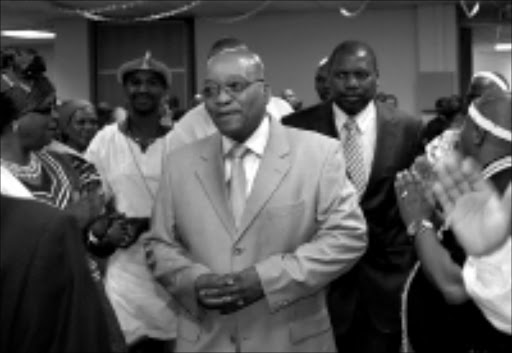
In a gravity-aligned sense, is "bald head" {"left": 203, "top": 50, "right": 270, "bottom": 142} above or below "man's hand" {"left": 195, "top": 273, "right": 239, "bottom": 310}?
above

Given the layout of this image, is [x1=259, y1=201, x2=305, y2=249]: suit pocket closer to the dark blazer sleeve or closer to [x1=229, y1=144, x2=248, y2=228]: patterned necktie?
[x1=229, y1=144, x2=248, y2=228]: patterned necktie

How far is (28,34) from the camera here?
20.2 m

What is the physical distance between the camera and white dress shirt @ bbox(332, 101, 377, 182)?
13.6 feet

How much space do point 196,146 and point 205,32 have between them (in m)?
15.0

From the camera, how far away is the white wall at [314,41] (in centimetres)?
1764

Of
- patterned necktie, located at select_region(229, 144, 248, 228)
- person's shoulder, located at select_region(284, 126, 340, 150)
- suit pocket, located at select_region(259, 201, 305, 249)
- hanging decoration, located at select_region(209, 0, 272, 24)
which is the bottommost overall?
suit pocket, located at select_region(259, 201, 305, 249)

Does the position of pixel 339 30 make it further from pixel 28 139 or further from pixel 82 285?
pixel 82 285

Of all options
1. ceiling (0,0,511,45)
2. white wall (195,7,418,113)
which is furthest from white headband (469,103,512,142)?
white wall (195,7,418,113)

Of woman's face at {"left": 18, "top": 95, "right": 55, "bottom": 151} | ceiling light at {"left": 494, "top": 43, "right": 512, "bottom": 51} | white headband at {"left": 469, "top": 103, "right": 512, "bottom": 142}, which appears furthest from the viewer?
ceiling light at {"left": 494, "top": 43, "right": 512, "bottom": 51}

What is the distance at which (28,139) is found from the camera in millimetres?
3029

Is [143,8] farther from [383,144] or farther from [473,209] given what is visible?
[473,209]

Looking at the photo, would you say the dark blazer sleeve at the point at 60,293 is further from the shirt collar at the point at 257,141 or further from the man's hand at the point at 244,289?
the shirt collar at the point at 257,141

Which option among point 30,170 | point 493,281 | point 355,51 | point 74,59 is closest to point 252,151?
point 30,170

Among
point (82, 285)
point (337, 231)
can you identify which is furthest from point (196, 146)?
point (82, 285)
